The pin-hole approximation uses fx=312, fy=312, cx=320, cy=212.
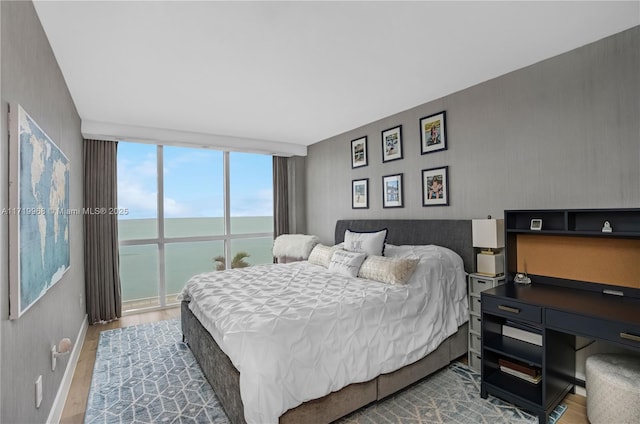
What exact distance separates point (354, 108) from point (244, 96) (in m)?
1.28

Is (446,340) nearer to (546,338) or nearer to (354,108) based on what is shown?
(546,338)

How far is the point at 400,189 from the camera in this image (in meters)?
3.85

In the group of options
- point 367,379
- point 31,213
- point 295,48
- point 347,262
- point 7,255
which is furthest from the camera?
point 347,262

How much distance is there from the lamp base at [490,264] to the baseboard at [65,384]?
344 centimetres

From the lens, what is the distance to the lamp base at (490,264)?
2762 mm

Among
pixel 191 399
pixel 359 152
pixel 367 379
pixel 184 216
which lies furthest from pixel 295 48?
pixel 184 216

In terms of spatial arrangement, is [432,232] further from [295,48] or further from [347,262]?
[295,48]

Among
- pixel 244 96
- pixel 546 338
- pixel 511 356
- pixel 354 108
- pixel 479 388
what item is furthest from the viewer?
pixel 354 108

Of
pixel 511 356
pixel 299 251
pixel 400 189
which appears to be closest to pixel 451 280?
pixel 511 356

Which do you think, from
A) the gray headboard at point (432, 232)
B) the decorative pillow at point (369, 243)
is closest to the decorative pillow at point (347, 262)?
the decorative pillow at point (369, 243)

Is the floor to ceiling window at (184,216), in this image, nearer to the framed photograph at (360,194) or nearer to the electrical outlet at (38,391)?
the framed photograph at (360,194)

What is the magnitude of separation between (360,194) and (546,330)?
109 inches

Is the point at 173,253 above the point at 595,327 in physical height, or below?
above

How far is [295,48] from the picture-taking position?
233 cm
